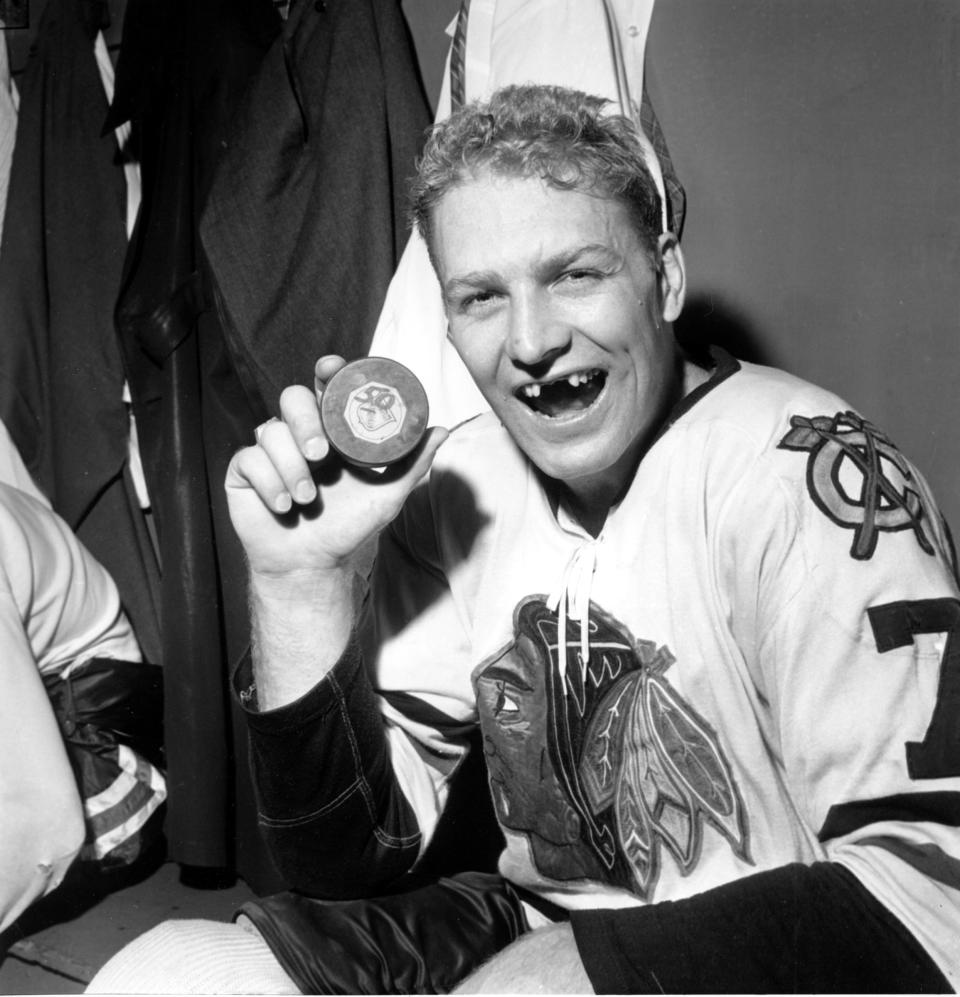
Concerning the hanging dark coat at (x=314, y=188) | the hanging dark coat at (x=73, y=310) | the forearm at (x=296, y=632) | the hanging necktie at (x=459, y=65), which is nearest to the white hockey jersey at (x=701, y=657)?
the forearm at (x=296, y=632)

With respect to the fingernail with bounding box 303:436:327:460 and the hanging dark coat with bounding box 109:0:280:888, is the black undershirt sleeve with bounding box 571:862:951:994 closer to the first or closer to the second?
the fingernail with bounding box 303:436:327:460

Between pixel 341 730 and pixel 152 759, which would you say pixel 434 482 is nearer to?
pixel 341 730

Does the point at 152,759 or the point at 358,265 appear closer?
the point at 358,265

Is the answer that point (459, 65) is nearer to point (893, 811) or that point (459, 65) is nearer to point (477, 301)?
point (477, 301)

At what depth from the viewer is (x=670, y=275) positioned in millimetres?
1086

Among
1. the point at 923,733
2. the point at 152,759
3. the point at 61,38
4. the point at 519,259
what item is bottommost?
the point at 152,759

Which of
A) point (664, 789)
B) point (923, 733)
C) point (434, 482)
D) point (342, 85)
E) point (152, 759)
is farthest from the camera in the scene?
point (152, 759)

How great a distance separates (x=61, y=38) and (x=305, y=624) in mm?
1287

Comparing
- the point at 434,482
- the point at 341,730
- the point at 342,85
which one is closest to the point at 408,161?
the point at 342,85

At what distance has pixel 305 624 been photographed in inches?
39.4

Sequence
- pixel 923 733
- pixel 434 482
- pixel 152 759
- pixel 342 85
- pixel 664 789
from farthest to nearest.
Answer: pixel 152 759 < pixel 342 85 < pixel 434 482 < pixel 664 789 < pixel 923 733

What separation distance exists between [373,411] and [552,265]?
0.22 metres

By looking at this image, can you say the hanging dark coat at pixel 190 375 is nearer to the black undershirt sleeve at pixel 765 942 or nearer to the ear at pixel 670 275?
the ear at pixel 670 275

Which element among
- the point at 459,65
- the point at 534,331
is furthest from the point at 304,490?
the point at 459,65
